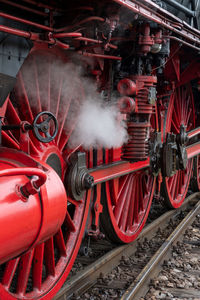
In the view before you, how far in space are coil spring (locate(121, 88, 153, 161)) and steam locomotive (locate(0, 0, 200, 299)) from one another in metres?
0.01

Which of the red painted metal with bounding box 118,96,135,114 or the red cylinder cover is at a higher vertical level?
the red painted metal with bounding box 118,96,135,114

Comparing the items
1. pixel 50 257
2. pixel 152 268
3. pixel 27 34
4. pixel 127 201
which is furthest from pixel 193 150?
pixel 27 34

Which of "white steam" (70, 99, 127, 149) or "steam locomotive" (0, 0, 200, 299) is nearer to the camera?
"steam locomotive" (0, 0, 200, 299)

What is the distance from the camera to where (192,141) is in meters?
6.25

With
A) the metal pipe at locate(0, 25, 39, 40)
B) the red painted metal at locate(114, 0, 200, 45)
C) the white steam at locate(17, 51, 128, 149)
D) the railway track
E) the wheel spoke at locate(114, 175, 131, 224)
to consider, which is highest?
the red painted metal at locate(114, 0, 200, 45)

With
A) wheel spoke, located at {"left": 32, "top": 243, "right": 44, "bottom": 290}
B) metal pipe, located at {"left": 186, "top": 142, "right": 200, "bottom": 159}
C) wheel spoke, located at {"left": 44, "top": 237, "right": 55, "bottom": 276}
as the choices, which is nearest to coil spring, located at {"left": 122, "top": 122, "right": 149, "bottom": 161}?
wheel spoke, located at {"left": 44, "top": 237, "right": 55, "bottom": 276}

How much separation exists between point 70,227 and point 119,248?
1002 mm

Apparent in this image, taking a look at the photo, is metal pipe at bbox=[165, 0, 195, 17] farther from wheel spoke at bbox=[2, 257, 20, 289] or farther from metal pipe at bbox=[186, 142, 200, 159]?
wheel spoke at bbox=[2, 257, 20, 289]

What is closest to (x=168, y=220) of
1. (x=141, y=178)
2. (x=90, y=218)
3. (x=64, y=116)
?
(x=141, y=178)

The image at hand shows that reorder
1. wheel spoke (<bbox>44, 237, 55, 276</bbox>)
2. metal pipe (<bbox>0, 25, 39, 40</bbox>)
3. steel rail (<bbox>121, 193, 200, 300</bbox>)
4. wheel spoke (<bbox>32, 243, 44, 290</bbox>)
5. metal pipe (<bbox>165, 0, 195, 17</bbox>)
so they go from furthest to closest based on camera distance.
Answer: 1. metal pipe (<bbox>165, 0, 195, 17</bbox>)
2. steel rail (<bbox>121, 193, 200, 300</bbox>)
3. wheel spoke (<bbox>44, 237, 55, 276</bbox>)
4. wheel spoke (<bbox>32, 243, 44, 290</bbox>)
5. metal pipe (<bbox>0, 25, 39, 40</bbox>)

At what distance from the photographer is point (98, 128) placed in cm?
346

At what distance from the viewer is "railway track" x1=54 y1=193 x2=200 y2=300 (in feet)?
10.1

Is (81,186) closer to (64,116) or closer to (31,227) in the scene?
(64,116)

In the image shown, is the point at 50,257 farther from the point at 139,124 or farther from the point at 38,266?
the point at 139,124
